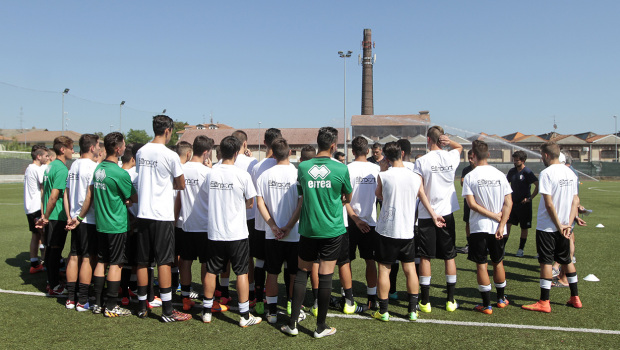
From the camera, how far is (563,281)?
6.82 m

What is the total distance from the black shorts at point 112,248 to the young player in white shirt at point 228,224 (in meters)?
1.20

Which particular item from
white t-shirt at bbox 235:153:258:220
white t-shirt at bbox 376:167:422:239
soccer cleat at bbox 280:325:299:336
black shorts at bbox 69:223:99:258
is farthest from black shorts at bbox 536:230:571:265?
black shorts at bbox 69:223:99:258

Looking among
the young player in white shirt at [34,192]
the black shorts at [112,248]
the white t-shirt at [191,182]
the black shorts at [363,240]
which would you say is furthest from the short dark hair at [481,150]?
the young player in white shirt at [34,192]

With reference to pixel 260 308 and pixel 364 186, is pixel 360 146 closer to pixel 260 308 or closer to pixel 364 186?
pixel 364 186

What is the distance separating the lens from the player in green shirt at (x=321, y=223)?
4.73 m

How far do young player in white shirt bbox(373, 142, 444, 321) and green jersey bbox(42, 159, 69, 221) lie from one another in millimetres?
4647

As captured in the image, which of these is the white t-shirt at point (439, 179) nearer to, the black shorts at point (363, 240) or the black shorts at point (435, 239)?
the black shorts at point (435, 239)

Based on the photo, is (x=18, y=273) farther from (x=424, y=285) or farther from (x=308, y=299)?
(x=424, y=285)

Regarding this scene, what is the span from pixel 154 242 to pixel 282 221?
1.59 metres

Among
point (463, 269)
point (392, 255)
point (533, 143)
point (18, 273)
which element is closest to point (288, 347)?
point (392, 255)

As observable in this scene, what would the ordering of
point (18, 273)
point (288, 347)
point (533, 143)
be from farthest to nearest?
1. point (533, 143)
2. point (18, 273)
3. point (288, 347)

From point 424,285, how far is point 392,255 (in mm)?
768

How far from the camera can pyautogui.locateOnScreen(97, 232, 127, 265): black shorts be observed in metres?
5.34

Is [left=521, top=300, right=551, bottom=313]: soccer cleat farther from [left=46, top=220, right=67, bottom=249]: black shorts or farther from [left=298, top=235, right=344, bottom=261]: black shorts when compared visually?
[left=46, top=220, right=67, bottom=249]: black shorts
